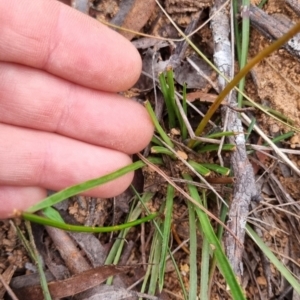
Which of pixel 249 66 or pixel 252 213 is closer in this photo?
pixel 249 66

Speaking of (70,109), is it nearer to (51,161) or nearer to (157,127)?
(51,161)

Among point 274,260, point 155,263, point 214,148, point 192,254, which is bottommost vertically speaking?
point 155,263

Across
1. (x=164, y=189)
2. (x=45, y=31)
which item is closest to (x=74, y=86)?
(x=45, y=31)

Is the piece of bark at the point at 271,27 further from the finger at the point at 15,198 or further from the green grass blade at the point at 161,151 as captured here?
the finger at the point at 15,198

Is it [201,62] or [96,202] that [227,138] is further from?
[96,202]

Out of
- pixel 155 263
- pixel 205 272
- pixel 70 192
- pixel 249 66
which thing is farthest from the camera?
pixel 155 263

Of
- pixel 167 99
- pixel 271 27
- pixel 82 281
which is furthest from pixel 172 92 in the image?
pixel 82 281

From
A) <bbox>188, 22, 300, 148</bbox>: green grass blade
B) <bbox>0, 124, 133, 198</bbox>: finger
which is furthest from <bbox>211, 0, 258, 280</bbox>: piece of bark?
<bbox>0, 124, 133, 198</bbox>: finger
